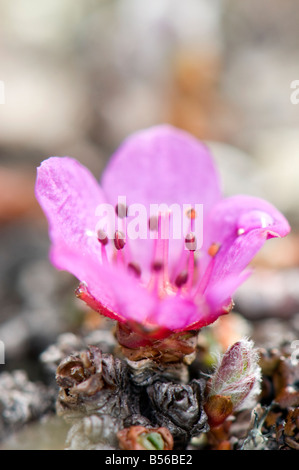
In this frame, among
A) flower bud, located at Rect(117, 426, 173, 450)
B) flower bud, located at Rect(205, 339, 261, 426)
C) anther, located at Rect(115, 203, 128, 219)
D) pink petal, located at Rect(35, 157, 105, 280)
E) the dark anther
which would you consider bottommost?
flower bud, located at Rect(117, 426, 173, 450)

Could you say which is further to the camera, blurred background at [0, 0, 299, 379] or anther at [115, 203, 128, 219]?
blurred background at [0, 0, 299, 379]

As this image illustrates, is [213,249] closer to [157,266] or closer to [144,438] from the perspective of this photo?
[157,266]

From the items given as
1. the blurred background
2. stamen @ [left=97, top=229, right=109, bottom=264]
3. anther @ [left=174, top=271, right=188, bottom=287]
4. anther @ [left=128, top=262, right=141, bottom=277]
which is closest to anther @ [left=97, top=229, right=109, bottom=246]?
stamen @ [left=97, top=229, right=109, bottom=264]

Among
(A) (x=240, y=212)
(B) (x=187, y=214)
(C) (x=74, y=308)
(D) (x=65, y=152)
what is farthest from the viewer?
(D) (x=65, y=152)

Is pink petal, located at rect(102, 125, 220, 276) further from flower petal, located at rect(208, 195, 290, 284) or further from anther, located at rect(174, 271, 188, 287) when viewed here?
anther, located at rect(174, 271, 188, 287)

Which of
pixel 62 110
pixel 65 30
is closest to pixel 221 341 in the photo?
pixel 62 110
